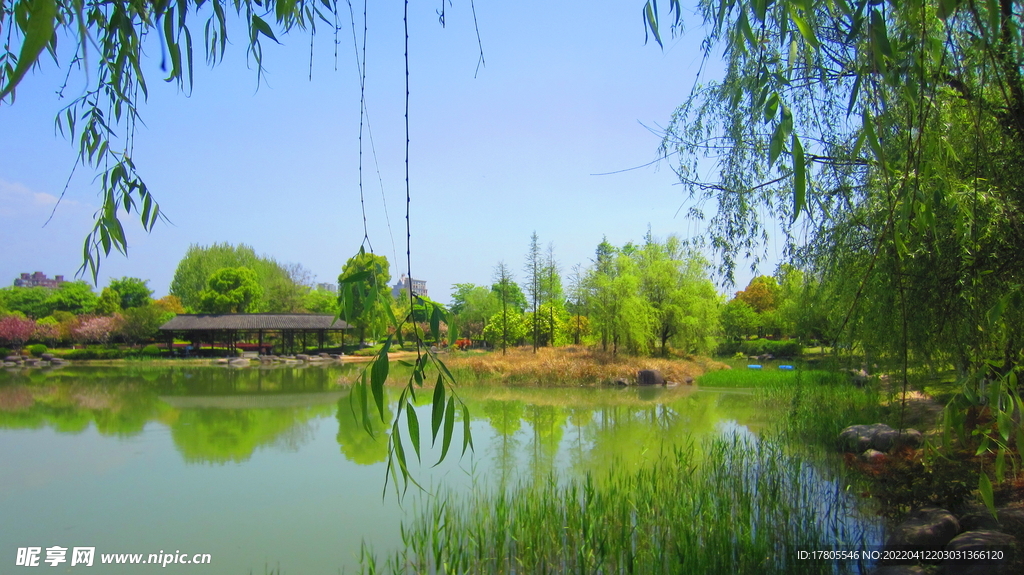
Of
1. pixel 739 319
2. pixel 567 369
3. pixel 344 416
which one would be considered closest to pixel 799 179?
pixel 344 416

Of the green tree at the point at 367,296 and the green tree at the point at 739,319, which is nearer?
the green tree at the point at 367,296

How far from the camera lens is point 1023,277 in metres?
3.13

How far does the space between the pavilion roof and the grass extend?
21.7 m

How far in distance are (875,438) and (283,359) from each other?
22.9m

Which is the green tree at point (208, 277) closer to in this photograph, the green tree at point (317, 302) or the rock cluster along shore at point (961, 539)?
the green tree at point (317, 302)

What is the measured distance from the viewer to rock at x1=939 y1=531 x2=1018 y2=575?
3.00m

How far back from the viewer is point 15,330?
25.9 meters

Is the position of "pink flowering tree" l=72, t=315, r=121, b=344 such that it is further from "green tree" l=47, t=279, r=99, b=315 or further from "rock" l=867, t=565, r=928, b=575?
"rock" l=867, t=565, r=928, b=575

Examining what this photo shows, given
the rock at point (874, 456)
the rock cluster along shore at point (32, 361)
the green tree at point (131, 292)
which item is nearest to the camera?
the rock at point (874, 456)

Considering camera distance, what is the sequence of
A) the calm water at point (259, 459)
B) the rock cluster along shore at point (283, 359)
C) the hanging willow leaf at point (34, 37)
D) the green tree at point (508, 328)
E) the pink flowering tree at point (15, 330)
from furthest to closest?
the green tree at point (508, 328) < the pink flowering tree at point (15, 330) < the rock cluster along shore at point (283, 359) < the calm water at point (259, 459) < the hanging willow leaf at point (34, 37)

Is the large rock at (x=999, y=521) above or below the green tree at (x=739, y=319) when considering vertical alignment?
below

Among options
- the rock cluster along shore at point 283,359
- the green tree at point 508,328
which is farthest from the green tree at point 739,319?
the rock cluster along shore at point 283,359

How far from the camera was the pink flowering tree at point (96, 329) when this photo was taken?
26219mm

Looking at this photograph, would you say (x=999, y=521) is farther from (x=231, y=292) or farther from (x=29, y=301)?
(x=29, y=301)
